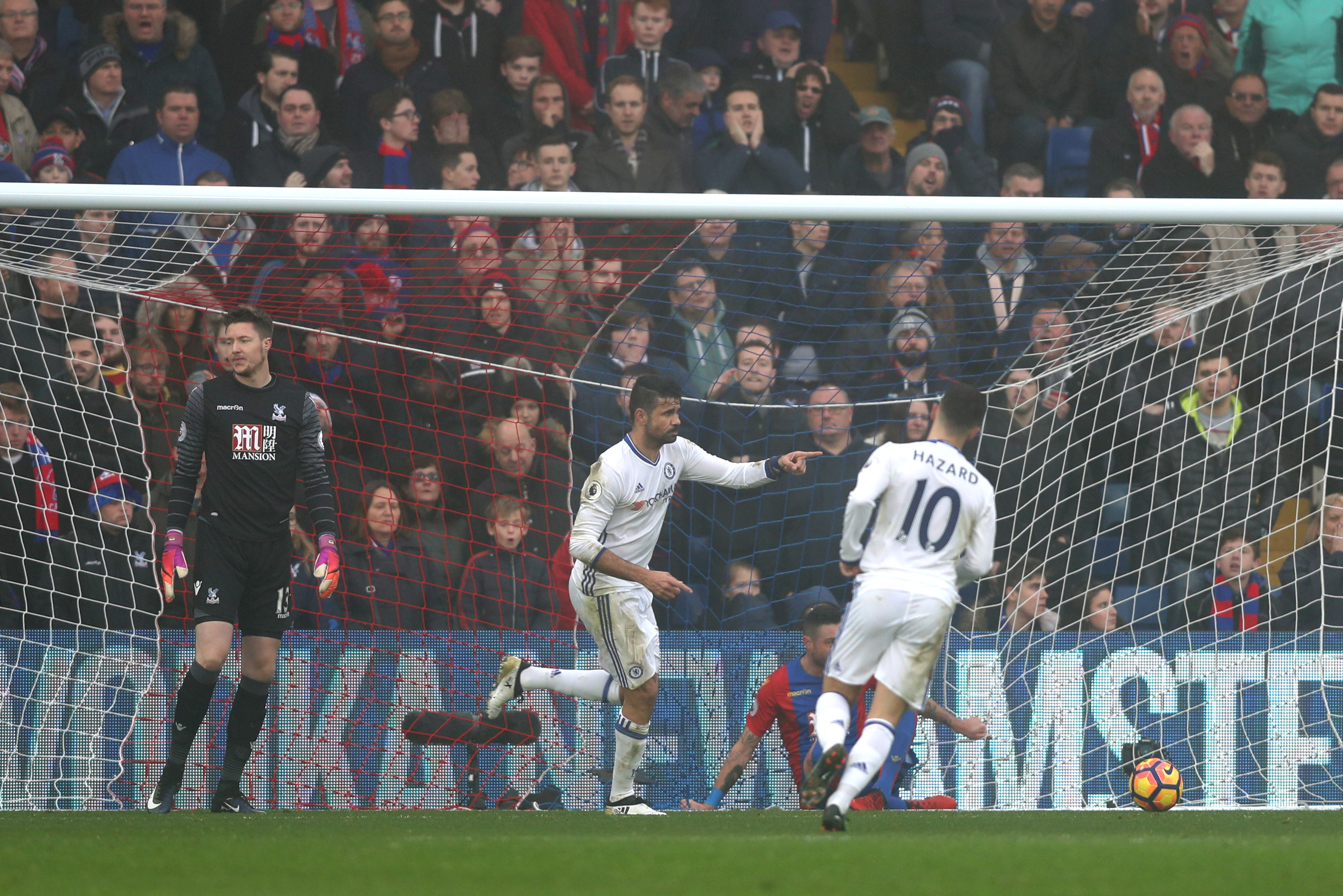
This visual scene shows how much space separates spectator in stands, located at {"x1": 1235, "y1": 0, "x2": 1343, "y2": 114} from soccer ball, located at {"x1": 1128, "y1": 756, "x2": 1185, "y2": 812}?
22.3 ft

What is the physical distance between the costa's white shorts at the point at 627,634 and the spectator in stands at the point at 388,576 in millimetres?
1697

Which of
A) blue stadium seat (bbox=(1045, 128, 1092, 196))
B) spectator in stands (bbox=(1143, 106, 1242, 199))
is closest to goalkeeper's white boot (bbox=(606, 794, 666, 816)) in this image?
blue stadium seat (bbox=(1045, 128, 1092, 196))

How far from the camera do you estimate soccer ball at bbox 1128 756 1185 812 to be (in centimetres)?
671

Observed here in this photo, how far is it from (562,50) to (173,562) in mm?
5998

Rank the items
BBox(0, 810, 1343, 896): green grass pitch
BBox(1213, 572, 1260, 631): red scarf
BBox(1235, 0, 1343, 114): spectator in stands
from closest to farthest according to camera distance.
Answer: BBox(0, 810, 1343, 896): green grass pitch → BBox(1213, 572, 1260, 631): red scarf → BBox(1235, 0, 1343, 114): spectator in stands

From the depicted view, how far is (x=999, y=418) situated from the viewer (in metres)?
8.48

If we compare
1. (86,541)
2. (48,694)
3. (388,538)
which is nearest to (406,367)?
(388,538)

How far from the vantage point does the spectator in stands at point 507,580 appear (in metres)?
7.91

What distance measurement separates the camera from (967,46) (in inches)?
436

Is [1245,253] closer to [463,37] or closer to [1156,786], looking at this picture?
[1156,786]

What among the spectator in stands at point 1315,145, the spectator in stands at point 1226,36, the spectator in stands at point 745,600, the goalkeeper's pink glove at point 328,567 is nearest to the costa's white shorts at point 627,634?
the goalkeeper's pink glove at point 328,567

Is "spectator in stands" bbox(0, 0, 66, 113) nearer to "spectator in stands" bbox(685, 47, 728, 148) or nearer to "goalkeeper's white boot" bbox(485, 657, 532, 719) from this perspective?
"spectator in stands" bbox(685, 47, 728, 148)

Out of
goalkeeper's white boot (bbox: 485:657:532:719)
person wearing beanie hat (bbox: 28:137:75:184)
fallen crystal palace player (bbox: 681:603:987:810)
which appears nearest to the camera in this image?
goalkeeper's white boot (bbox: 485:657:532:719)

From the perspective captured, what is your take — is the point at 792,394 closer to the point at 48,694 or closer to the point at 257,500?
the point at 257,500
